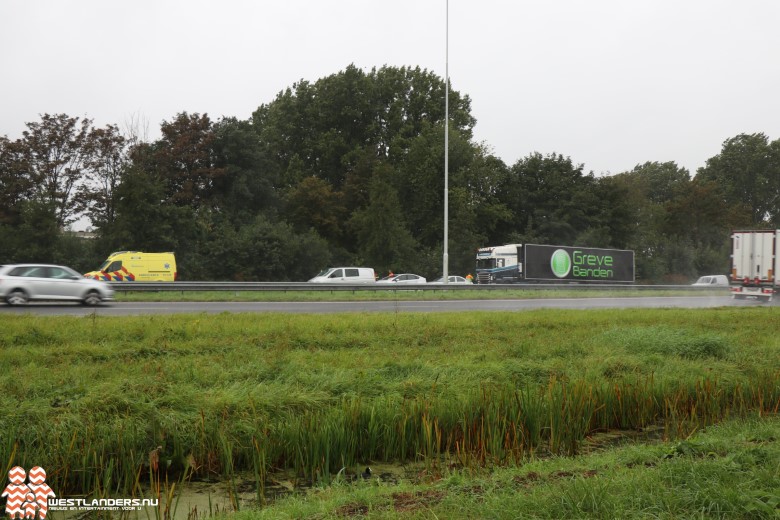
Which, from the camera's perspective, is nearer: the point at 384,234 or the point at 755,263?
the point at 755,263

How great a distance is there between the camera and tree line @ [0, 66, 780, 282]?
4325 cm

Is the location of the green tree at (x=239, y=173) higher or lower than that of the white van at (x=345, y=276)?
higher

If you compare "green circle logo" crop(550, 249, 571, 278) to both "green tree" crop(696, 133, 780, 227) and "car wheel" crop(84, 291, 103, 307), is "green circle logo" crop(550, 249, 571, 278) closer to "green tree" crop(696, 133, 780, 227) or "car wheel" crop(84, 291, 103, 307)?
"car wheel" crop(84, 291, 103, 307)

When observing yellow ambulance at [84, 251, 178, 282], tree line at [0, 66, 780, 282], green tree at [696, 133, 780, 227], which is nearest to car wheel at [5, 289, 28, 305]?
yellow ambulance at [84, 251, 178, 282]

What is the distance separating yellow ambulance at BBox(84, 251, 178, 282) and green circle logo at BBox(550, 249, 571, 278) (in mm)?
25219

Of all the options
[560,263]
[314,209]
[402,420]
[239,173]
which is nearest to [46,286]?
[402,420]

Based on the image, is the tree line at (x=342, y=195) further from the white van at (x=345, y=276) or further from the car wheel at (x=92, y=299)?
the car wheel at (x=92, y=299)

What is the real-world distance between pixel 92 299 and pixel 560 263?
32.4 metres

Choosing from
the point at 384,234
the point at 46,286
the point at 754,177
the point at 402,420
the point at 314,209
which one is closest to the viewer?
the point at 402,420

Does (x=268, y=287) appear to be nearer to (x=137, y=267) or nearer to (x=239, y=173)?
(x=137, y=267)

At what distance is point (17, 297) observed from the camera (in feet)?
71.1

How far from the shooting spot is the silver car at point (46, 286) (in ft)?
71.1

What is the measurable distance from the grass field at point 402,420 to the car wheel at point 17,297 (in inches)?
373

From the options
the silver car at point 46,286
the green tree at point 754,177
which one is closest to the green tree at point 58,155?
the silver car at point 46,286
